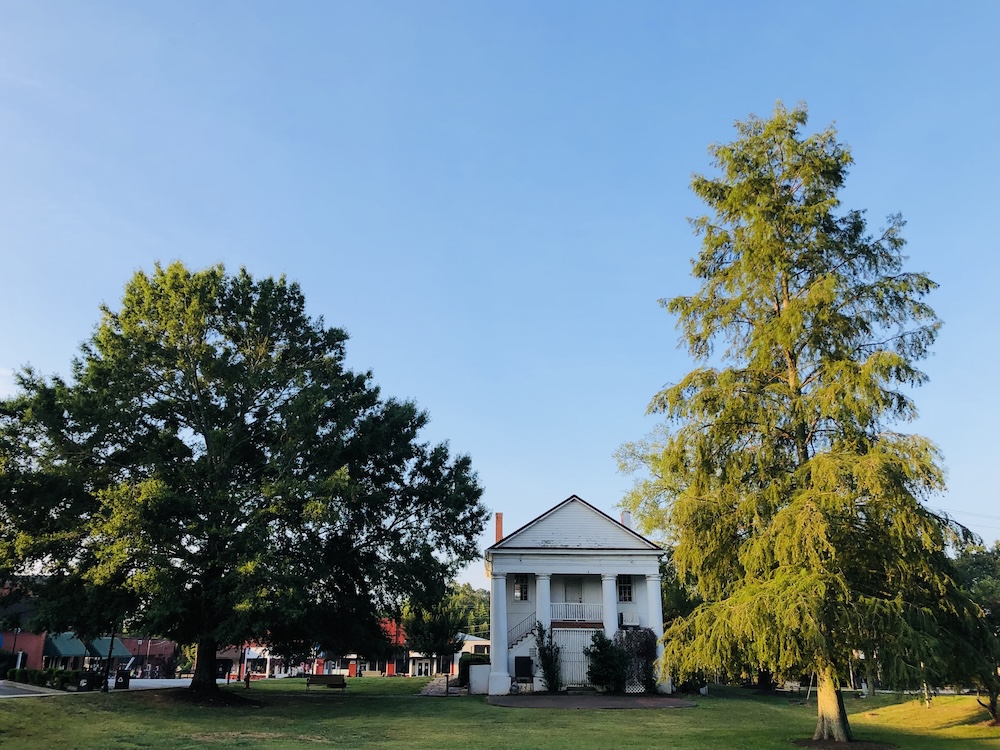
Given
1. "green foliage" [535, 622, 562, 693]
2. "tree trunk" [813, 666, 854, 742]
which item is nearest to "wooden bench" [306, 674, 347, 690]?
"green foliage" [535, 622, 562, 693]

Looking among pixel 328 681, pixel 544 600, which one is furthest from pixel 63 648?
pixel 544 600

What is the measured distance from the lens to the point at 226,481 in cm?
2389

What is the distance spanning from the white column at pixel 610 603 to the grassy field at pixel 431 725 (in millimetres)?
5697

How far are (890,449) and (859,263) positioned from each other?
16.0ft

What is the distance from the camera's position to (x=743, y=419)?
55.3 feet

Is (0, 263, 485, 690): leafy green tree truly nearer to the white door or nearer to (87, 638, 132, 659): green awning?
the white door

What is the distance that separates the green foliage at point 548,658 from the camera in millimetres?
29766

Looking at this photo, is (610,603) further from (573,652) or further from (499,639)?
(499,639)

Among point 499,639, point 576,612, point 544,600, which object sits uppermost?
point 544,600

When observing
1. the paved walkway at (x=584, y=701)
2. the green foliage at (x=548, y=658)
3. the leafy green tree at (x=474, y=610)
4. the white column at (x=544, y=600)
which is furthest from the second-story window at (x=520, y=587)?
the leafy green tree at (x=474, y=610)

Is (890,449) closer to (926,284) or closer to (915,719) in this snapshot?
(926,284)

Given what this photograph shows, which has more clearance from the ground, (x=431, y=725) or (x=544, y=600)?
(x=544, y=600)

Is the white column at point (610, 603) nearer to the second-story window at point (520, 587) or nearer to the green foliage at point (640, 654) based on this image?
the green foliage at point (640, 654)

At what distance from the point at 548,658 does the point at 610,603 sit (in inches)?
152
